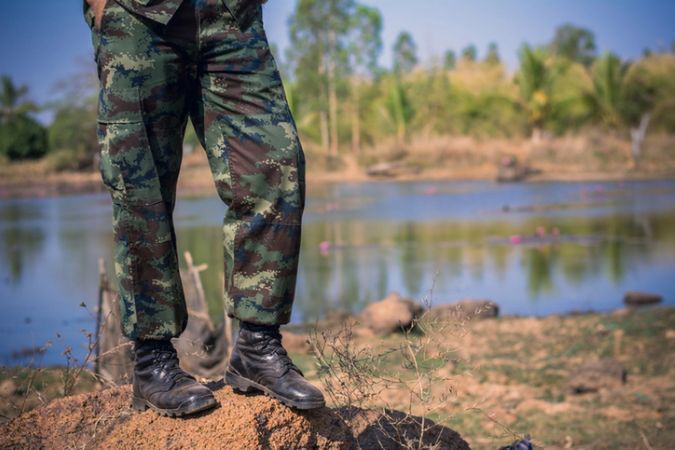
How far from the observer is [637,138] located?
1270 inches

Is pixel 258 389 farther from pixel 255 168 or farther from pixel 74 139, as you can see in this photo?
pixel 74 139

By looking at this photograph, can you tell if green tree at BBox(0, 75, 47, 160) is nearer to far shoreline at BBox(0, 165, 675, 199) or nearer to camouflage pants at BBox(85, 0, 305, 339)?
far shoreline at BBox(0, 165, 675, 199)

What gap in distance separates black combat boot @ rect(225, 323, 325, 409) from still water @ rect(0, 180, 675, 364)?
2940 millimetres

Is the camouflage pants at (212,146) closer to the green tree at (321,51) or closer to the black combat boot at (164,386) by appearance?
the black combat boot at (164,386)

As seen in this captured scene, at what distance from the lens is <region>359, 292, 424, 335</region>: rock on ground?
8695 millimetres

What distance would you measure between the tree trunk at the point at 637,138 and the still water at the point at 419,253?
5.01 m

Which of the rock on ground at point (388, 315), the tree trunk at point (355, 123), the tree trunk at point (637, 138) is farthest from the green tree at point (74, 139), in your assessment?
the rock on ground at point (388, 315)

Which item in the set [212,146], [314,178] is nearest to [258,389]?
[212,146]

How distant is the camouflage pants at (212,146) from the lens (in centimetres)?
247

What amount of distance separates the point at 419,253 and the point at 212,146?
1267cm

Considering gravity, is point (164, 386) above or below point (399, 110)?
below

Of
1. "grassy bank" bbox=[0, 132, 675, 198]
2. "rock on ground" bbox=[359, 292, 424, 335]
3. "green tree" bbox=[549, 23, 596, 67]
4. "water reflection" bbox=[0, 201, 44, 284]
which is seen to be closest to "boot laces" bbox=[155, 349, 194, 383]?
"rock on ground" bbox=[359, 292, 424, 335]

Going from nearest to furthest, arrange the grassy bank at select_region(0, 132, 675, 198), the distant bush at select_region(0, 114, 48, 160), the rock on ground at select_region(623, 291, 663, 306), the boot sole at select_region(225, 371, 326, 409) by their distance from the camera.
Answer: the boot sole at select_region(225, 371, 326, 409) → the rock on ground at select_region(623, 291, 663, 306) → the grassy bank at select_region(0, 132, 675, 198) → the distant bush at select_region(0, 114, 48, 160)

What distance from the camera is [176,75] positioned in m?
2.52
